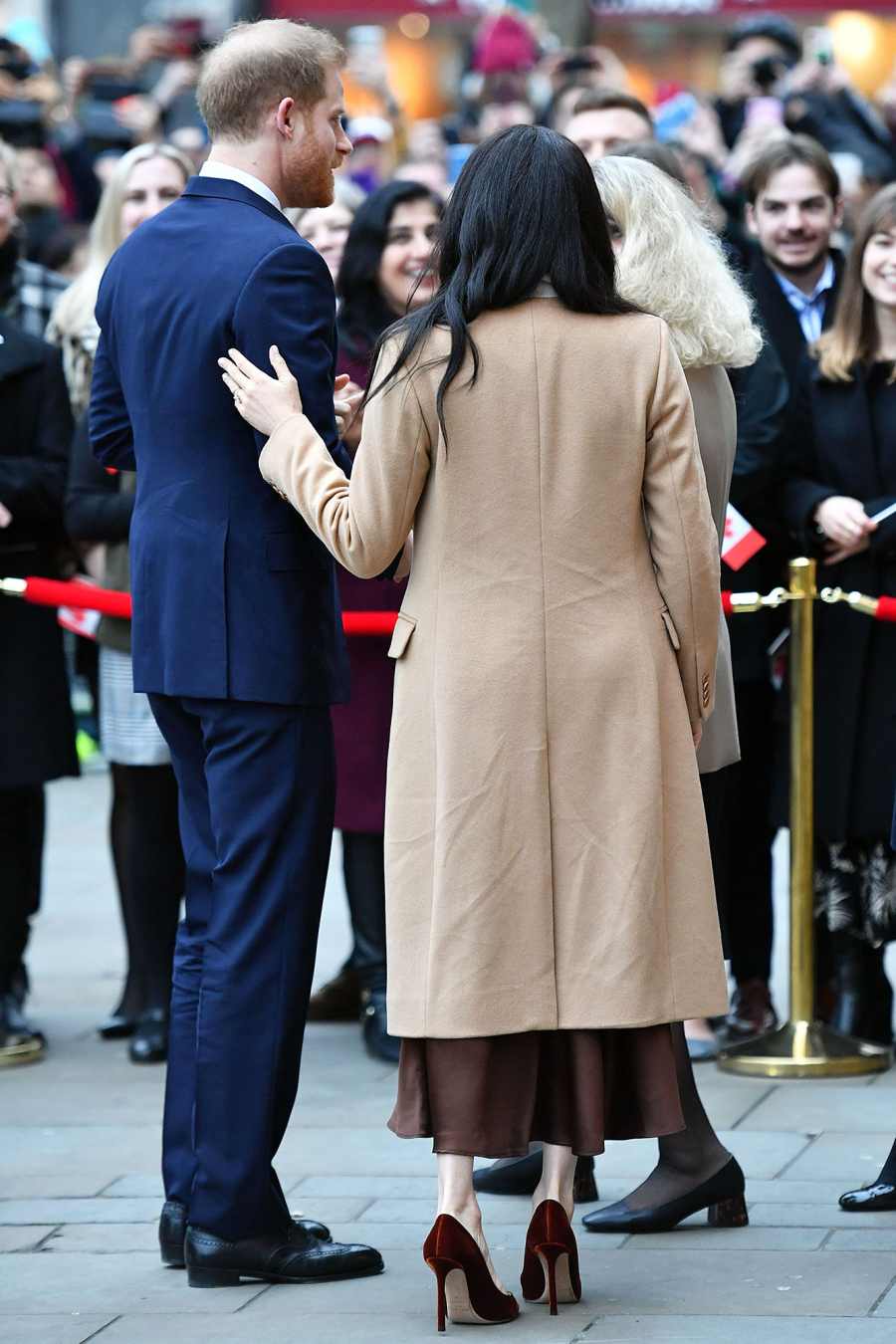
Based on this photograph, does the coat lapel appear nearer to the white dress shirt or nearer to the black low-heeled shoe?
the white dress shirt

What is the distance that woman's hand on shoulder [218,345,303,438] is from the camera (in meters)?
3.97

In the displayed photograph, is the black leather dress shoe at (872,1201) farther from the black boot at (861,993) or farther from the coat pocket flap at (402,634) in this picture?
the coat pocket flap at (402,634)

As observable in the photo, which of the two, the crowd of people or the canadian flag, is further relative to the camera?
the canadian flag

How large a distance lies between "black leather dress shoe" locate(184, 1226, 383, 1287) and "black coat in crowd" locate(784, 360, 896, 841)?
6.82ft

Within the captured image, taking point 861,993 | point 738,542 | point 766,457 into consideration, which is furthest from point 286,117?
point 861,993

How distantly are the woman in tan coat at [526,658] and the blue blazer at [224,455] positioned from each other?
0.21 meters

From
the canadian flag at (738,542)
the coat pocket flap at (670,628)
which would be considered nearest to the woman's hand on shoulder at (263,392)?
the coat pocket flap at (670,628)

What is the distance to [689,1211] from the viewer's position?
449cm

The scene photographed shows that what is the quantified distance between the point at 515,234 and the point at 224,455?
2.23 ft

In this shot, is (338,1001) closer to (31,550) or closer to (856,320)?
(31,550)

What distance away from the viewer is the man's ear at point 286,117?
4.19 meters

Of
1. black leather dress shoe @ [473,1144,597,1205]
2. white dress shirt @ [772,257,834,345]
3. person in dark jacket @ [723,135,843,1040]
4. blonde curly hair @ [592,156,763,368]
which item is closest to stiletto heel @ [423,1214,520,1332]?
black leather dress shoe @ [473,1144,597,1205]

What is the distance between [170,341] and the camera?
163 inches

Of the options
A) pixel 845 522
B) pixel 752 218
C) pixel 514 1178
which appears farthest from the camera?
pixel 752 218
